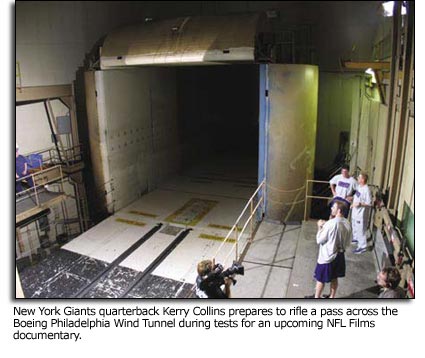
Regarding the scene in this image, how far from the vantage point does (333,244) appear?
498 centimetres

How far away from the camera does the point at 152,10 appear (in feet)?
37.2

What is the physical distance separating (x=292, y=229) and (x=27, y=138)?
771 centimetres

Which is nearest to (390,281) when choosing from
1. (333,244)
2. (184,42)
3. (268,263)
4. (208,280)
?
(333,244)

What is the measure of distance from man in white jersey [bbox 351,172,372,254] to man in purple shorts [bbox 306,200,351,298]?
1.48 meters

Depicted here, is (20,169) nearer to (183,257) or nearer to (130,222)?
(130,222)

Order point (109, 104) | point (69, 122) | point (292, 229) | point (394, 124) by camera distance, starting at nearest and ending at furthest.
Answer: point (394, 124) < point (292, 229) < point (109, 104) < point (69, 122)

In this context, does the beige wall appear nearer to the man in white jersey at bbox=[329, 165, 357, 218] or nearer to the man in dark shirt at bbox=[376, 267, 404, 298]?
the man in white jersey at bbox=[329, 165, 357, 218]

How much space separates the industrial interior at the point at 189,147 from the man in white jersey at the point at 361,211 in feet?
0.79

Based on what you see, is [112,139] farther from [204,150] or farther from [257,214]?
[204,150]

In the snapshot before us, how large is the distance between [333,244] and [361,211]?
72.4 inches

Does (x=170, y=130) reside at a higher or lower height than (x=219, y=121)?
higher

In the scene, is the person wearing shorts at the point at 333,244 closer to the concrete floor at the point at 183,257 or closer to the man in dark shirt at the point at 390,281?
the concrete floor at the point at 183,257

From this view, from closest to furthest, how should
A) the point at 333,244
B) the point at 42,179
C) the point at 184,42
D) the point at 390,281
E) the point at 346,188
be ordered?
the point at 390,281 < the point at 333,244 < the point at 346,188 < the point at 184,42 < the point at 42,179

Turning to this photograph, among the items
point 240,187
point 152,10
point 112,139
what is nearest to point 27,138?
point 112,139
